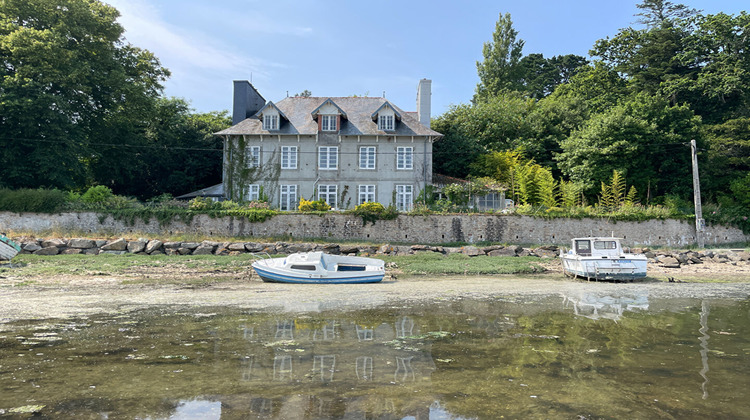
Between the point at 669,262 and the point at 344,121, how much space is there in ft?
77.1

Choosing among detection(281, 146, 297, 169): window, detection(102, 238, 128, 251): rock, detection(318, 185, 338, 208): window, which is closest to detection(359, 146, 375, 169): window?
detection(318, 185, 338, 208): window

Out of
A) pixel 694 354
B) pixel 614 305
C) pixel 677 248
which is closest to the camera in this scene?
pixel 694 354

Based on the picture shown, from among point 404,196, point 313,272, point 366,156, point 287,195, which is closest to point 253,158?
point 287,195

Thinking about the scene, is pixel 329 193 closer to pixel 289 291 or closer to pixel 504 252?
pixel 504 252

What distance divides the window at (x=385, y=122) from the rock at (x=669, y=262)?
19737 millimetres

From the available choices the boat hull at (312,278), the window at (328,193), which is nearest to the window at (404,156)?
the window at (328,193)

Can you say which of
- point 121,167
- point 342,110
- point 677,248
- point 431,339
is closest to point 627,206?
point 677,248

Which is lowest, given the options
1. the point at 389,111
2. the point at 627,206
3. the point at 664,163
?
the point at 627,206

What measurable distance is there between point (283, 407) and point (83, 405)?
7.87 ft

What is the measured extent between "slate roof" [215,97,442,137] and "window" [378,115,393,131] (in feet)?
1.23

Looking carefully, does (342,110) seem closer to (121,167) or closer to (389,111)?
(389,111)

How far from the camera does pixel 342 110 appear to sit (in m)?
34.1

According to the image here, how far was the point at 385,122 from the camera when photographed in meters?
33.7

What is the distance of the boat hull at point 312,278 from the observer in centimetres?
1652
